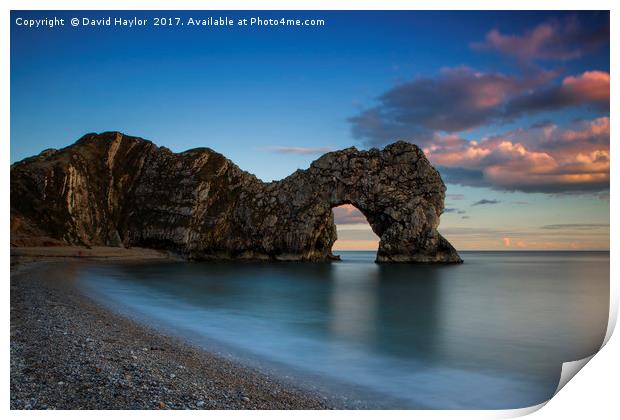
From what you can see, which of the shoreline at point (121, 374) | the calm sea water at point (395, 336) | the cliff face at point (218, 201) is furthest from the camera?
the cliff face at point (218, 201)

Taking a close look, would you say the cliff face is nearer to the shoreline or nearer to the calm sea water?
the calm sea water

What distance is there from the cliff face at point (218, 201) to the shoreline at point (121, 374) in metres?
27.0

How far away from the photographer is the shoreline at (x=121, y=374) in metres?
5.20

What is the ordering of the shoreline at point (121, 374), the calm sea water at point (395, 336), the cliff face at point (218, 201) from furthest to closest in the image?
the cliff face at point (218, 201)
the calm sea water at point (395, 336)
the shoreline at point (121, 374)

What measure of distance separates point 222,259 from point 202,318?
40.5 meters

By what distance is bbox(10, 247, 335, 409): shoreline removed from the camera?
520 centimetres

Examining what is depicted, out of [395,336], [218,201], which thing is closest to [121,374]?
[395,336]

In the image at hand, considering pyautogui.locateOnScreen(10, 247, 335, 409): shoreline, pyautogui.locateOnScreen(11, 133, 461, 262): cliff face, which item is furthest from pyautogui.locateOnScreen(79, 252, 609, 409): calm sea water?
pyautogui.locateOnScreen(11, 133, 461, 262): cliff face

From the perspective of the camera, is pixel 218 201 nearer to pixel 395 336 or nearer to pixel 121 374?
pixel 395 336

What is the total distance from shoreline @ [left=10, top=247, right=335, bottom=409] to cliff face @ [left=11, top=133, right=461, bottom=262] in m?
27.0

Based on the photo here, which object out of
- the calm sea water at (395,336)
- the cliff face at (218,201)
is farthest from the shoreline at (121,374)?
the cliff face at (218,201)

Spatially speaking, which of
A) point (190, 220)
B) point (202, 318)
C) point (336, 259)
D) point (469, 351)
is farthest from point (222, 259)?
→ point (469, 351)

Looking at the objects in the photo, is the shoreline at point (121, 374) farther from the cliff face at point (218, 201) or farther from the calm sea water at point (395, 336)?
the cliff face at point (218, 201)
